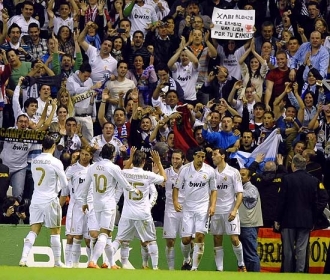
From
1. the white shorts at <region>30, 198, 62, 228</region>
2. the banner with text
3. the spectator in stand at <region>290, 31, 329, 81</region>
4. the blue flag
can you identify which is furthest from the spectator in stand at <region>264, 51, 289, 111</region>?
the white shorts at <region>30, 198, 62, 228</region>

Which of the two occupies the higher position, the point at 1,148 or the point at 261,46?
the point at 261,46

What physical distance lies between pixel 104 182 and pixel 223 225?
287 cm

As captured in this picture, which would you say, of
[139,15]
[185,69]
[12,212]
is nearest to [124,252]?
[12,212]

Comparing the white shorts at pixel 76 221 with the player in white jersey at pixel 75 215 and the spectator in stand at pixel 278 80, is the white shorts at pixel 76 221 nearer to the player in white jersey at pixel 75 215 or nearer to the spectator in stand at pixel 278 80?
the player in white jersey at pixel 75 215

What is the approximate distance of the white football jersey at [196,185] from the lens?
87.6 ft

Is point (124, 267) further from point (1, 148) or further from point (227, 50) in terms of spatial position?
point (227, 50)

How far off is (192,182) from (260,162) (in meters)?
2.67

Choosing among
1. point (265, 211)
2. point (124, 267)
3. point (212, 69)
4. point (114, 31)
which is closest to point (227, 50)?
point (212, 69)

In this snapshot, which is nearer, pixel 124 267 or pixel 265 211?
pixel 124 267

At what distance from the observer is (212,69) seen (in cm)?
3188

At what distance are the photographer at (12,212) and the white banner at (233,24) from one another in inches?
266

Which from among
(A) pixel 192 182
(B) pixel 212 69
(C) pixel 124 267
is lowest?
(C) pixel 124 267

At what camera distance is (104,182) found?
2553 centimetres

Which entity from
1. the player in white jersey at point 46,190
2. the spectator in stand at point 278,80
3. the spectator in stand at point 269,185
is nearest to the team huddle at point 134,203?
the player in white jersey at point 46,190
